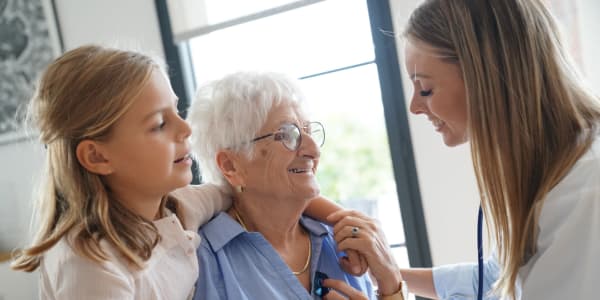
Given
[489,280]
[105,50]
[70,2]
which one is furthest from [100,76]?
[70,2]

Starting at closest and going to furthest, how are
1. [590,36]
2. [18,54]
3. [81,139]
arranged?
[81,139]
[590,36]
[18,54]

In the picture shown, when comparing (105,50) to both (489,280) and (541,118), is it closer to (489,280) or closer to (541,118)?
(541,118)

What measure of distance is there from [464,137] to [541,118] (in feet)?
0.74

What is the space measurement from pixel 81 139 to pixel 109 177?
12 centimetres

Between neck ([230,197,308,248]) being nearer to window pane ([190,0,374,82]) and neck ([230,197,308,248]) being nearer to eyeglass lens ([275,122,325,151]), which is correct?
eyeglass lens ([275,122,325,151])

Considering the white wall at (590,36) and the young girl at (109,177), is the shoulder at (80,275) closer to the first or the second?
the young girl at (109,177)

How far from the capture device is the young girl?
1.20 metres

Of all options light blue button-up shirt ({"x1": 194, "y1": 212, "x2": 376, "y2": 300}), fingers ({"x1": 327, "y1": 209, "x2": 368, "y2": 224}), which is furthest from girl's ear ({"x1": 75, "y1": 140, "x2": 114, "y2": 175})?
fingers ({"x1": 327, "y1": 209, "x2": 368, "y2": 224})

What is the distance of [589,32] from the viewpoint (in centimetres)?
225

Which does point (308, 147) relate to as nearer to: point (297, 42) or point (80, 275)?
point (80, 275)

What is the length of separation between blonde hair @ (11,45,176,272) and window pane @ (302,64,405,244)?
1489mm

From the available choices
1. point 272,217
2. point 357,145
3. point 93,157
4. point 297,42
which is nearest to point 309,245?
point 272,217

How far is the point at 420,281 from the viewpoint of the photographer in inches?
70.7

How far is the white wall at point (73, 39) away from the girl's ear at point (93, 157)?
1.73 metres
